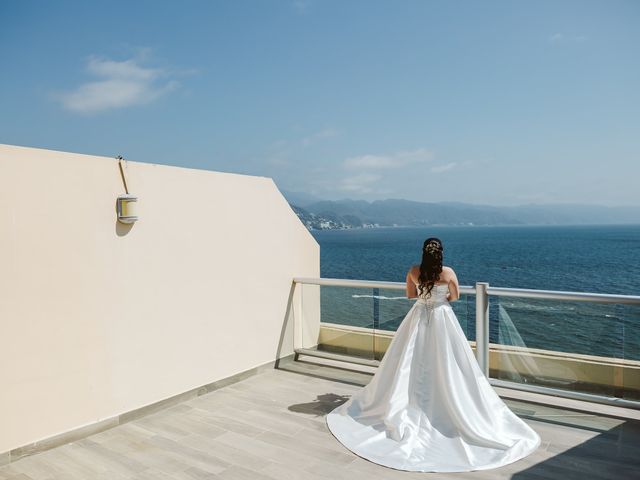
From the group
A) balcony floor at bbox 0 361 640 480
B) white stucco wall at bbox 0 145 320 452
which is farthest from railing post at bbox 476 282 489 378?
white stucco wall at bbox 0 145 320 452

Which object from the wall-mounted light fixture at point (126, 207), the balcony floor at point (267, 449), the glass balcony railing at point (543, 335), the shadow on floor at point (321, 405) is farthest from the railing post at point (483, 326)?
the wall-mounted light fixture at point (126, 207)

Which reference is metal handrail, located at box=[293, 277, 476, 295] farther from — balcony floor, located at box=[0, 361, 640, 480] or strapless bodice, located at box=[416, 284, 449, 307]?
balcony floor, located at box=[0, 361, 640, 480]

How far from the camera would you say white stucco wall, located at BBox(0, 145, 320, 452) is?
10.4 feet

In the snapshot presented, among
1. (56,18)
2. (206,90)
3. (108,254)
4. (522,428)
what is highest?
(206,90)

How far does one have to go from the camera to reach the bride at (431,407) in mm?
3123

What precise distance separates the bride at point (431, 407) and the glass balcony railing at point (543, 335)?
2.29ft

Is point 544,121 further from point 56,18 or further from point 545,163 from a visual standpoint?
point 56,18

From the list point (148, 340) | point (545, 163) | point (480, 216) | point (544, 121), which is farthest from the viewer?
point (480, 216)

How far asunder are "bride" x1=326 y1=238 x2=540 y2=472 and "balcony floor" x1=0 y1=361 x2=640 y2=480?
0.12m

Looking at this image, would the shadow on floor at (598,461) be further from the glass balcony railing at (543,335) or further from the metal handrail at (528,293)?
the metal handrail at (528,293)

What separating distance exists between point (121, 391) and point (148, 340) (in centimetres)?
46

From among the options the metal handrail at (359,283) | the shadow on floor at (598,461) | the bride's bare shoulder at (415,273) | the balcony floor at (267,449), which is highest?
the bride's bare shoulder at (415,273)

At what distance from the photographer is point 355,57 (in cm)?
2183

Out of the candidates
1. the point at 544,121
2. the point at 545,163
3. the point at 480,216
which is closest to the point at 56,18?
the point at 544,121
